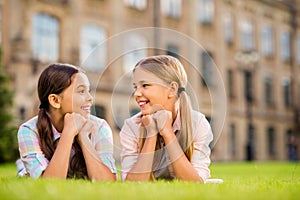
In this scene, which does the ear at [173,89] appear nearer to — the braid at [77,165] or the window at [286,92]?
the braid at [77,165]

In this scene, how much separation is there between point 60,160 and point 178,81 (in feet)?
4.03

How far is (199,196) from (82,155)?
2.17 meters

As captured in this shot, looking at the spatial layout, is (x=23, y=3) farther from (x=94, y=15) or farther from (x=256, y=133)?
(x=256, y=133)

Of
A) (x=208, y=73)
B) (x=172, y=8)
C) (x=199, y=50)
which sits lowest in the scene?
(x=208, y=73)

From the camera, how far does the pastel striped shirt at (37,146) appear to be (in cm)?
513

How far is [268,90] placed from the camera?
4125 cm

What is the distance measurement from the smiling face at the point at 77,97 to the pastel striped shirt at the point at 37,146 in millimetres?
252

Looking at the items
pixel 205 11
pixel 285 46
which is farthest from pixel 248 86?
pixel 205 11

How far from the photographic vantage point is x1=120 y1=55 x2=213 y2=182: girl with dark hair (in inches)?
197

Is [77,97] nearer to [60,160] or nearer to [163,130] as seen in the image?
[60,160]

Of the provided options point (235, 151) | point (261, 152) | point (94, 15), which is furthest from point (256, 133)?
point (94, 15)

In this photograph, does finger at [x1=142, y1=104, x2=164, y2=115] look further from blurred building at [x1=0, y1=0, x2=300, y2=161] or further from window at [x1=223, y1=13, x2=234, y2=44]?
window at [x1=223, y1=13, x2=234, y2=44]

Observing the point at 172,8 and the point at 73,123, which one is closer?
the point at 73,123

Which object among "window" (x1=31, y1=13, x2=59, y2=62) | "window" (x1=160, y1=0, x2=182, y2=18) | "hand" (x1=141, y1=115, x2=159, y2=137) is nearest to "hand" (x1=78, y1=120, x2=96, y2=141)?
"hand" (x1=141, y1=115, x2=159, y2=137)
